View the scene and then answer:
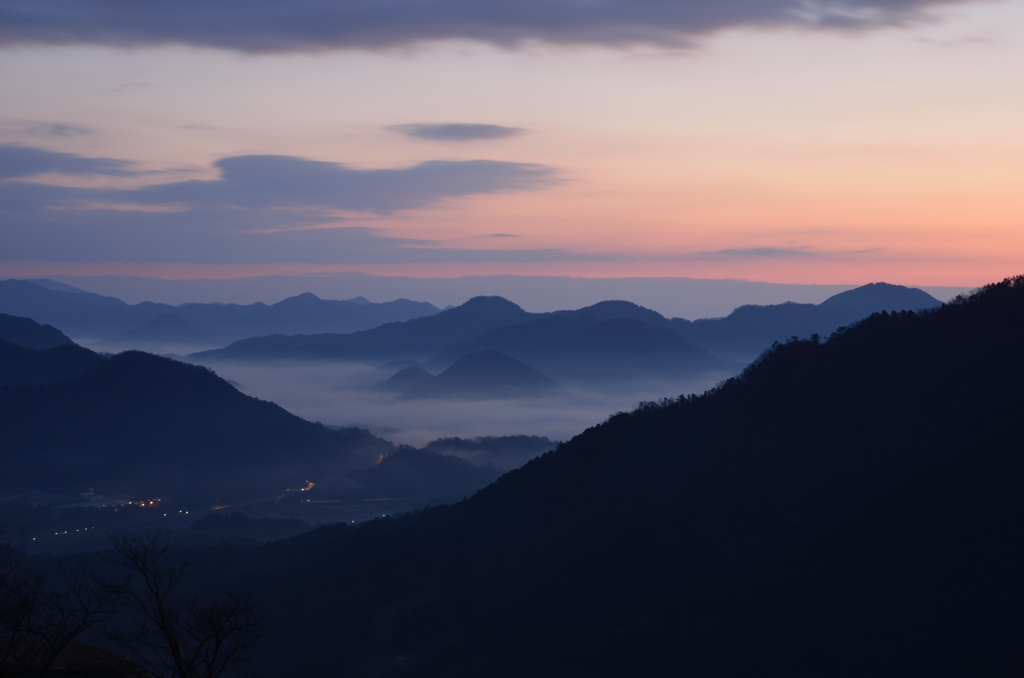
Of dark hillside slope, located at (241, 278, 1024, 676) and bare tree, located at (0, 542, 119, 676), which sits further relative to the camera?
dark hillside slope, located at (241, 278, 1024, 676)

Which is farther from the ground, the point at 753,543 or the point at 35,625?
the point at 35,625

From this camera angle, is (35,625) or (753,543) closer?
(35,625)

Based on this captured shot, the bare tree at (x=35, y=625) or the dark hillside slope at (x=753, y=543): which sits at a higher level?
the bare tree at (x=35, y=625)

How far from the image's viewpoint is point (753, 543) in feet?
335

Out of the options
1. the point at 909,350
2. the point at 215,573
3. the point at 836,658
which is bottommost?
the point at 215,573

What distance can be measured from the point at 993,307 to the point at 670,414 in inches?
2203

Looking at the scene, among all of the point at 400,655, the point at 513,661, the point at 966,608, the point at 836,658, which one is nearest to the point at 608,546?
the point at 513,661

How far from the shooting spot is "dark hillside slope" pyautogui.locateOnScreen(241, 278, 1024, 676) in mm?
77750

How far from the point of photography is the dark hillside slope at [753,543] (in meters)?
77.8

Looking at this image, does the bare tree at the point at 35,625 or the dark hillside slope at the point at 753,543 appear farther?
the dark hillside slope at the point at 753,543

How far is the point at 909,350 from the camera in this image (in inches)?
4843

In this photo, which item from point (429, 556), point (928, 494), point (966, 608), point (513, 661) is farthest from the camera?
point (429, 556)

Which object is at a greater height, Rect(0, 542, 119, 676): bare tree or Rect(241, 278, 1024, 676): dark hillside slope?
Rect(0, 542, 119, 676): bare tree

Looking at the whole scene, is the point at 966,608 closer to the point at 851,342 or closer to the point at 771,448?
the point at 771,448
